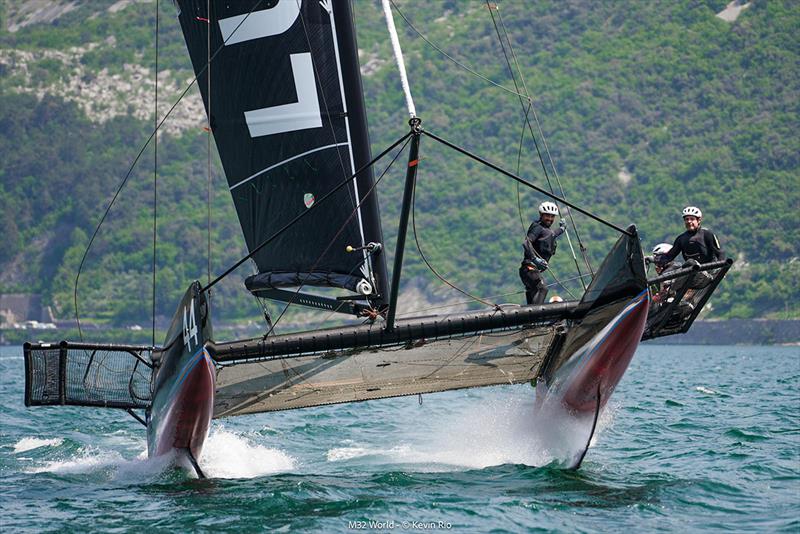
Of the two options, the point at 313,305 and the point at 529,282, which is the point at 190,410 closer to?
the point at 313,305

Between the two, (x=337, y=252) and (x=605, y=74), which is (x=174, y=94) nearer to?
(x=605, y=74)

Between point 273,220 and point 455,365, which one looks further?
point 273,220

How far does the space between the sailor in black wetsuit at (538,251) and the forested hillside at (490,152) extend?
158ft

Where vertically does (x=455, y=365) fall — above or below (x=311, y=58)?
below

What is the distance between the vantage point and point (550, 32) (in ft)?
325

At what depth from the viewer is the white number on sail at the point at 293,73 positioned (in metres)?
11.3

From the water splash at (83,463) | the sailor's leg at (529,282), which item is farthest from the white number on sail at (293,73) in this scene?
the water splash at (83,463)

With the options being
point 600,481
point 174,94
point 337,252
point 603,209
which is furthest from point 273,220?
point 174,94

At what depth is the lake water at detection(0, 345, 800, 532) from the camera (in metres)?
8.43

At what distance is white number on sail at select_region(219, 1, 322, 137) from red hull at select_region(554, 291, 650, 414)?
10.7ft

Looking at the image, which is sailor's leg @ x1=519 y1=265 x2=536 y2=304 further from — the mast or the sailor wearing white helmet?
the mast

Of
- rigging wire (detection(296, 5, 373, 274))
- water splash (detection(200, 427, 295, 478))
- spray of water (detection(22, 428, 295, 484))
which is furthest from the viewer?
rigging wire (detection(296, 5, 373, 274))

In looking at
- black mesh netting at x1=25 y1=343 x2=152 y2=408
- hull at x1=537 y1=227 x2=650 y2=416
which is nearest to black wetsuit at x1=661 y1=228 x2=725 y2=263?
hull at x1=537 y1=227 x2=650 y2=416

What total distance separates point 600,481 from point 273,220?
160 inches
